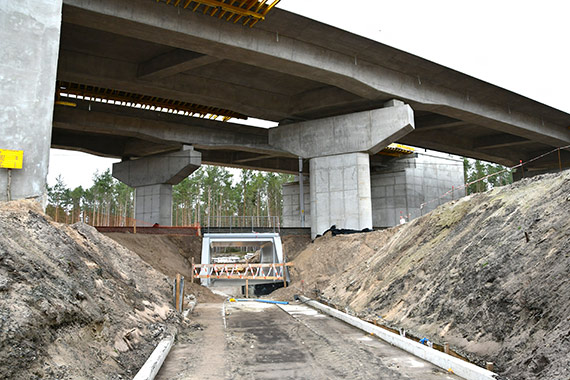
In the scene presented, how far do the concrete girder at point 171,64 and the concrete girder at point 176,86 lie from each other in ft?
1.86

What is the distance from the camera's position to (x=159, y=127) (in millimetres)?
31578

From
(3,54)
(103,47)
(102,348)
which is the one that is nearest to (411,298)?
(102,348)

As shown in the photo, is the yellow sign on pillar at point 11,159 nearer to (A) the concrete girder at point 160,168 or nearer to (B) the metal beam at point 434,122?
(A) the concrete girder at point 160,168

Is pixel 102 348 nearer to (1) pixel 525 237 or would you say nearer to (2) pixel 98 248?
(2) pixel 98 248

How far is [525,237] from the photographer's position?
8930mm

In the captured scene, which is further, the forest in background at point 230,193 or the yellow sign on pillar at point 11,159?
the forest in background at point 230,193

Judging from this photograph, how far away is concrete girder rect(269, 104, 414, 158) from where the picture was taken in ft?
86.3

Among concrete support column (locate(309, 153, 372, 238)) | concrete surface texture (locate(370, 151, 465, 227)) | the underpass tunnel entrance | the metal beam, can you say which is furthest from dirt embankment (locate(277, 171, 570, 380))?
concrete surface texture (locate(370, 151, 465, 227))

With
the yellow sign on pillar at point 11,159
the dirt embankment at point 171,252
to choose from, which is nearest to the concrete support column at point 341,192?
the dirt embankment at point 171,252

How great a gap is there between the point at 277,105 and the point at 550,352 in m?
24.6

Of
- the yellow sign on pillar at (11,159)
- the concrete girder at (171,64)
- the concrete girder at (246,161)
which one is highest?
the concrete girder at (171,64)

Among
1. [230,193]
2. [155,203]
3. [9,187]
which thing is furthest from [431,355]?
[230,193]

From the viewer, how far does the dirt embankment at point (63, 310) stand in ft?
18.2

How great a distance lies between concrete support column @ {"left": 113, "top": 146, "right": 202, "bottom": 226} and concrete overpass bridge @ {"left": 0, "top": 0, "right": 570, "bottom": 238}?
140mm
